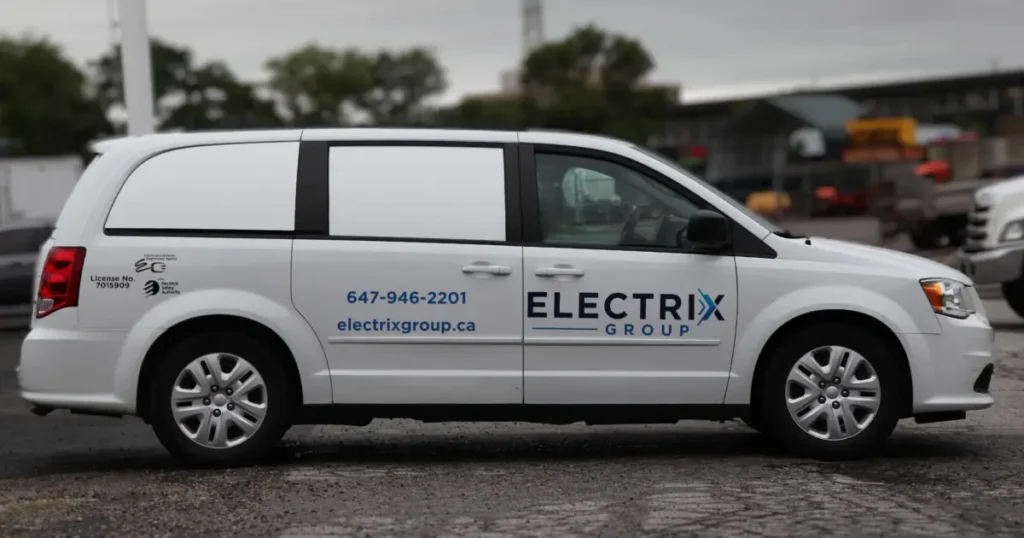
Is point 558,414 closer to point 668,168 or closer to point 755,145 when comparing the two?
point 668,168

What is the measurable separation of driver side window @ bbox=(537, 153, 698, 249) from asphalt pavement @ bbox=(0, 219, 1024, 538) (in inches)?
46.1

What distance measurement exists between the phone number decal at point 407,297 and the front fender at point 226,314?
31 centimetres

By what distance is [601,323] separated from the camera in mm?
7738

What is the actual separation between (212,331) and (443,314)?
3.87 feet

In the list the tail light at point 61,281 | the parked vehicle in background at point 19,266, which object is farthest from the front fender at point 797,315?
the parked vehicle in background at point 19,266

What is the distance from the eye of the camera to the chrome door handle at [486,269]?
A: 25.3 feet

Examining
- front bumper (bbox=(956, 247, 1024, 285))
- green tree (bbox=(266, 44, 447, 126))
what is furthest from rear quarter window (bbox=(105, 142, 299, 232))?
green tree (bbox=(266, 44, 447, 126))

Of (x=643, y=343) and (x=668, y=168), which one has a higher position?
(x=668, y=168)

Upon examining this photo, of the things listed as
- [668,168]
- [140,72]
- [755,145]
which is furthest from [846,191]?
[668,168]

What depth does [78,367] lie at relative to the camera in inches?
304

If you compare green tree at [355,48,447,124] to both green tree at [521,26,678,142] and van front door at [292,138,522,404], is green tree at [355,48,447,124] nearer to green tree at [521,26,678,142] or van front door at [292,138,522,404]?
green tree at [521,26,678,142]

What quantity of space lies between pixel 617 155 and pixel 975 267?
838 cm

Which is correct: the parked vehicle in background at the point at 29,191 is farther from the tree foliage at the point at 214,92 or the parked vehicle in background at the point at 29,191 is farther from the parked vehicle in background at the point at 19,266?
the tree foliage at the point at 214,92

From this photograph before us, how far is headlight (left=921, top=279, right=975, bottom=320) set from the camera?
786 centimetres
